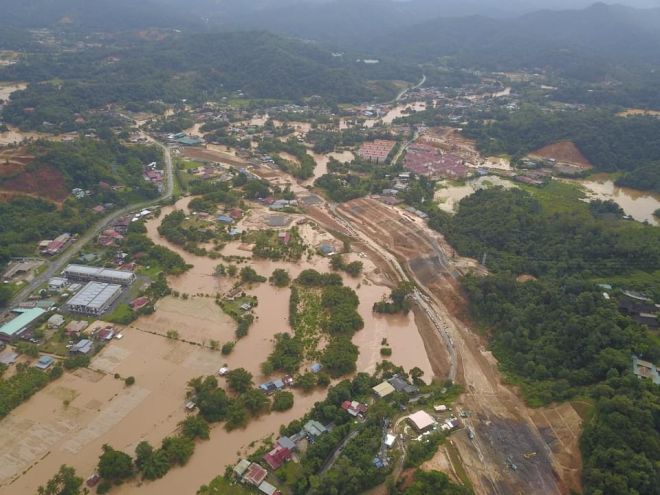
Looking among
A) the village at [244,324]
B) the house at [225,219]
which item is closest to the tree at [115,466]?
the village at [244,324]

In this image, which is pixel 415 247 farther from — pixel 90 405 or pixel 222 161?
pixel 222 161

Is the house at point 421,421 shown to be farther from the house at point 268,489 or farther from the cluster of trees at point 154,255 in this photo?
the cluster of trees at point 154,255

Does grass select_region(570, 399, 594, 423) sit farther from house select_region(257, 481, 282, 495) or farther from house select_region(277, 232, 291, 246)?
house select_region(277, 232, 291, 246)

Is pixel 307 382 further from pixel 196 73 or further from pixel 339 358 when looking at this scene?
pixel 196 73

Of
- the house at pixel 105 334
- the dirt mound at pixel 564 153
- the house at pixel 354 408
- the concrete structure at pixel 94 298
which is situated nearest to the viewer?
the house at pixel 354 408

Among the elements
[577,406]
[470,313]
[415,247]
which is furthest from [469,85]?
[577,406]

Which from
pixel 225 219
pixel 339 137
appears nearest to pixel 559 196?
pixel 339 137
